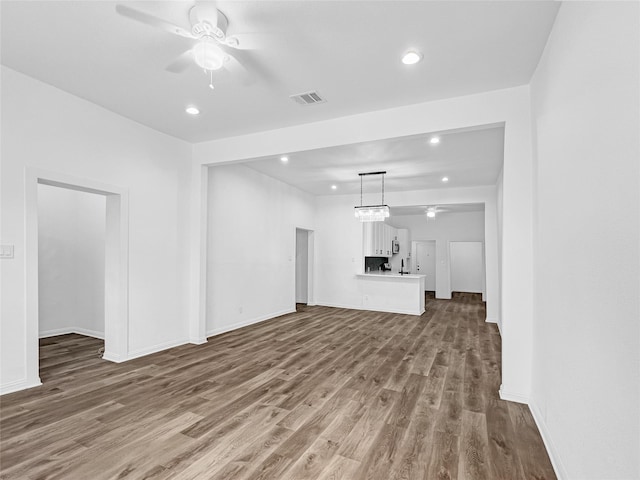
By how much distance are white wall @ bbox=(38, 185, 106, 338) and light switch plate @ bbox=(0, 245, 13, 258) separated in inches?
93.3

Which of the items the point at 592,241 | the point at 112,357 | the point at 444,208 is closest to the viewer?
the point at 592,241

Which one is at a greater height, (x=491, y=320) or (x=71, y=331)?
(x=71, y=331)

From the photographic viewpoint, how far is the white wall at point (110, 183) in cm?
320

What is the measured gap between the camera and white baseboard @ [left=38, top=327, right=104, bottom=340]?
5480 mm

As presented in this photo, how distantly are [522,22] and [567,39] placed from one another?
1.69ft

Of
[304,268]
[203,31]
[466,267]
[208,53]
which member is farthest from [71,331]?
[466,267]

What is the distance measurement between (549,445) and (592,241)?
5.38 ft

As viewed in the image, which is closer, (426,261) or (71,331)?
Result: (71,331)

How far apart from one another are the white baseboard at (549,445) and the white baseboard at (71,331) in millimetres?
6049

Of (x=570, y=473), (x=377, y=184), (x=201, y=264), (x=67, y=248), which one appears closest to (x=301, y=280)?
(x=377, y=184)

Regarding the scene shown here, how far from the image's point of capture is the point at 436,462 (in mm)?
2229

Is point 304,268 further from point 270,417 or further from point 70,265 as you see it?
point 270,417

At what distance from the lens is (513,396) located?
10.4 feet

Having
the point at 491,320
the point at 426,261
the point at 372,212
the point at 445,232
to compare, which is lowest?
the point at 491,320
